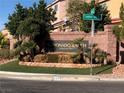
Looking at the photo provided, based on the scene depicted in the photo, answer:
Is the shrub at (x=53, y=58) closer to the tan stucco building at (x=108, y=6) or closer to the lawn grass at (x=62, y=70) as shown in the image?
the lawn grass at (x=62, y=70)

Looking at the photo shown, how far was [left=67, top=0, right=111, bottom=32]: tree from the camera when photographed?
45781 mm

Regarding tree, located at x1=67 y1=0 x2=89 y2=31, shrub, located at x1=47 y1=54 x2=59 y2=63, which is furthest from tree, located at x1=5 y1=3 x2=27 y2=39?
shrub, located at x1=47 y1=54 x2=59 y2=63

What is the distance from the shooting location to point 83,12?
161ft

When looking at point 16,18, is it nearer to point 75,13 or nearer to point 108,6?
point 75,13

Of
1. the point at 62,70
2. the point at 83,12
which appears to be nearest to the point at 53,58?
the point at 62,70

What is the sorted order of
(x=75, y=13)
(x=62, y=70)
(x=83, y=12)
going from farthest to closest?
(x=75, y=13) → (x=83, y=12) → (x=62, y=70)

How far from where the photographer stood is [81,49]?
3881 cm

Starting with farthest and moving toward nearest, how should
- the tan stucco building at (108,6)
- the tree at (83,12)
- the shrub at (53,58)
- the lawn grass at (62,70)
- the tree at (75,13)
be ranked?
the tan stucco building at (108,6)
the tree at (75,13)
the tree at (83,12)
the shrub at (53,58)
the lawn grass at (62,70)

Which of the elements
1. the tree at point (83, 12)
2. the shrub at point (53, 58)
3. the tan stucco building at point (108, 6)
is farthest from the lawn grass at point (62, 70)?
the tan stucco building at point (108, 6)

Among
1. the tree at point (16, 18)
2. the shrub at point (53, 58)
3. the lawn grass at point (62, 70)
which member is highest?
the tree at point (16, 18)

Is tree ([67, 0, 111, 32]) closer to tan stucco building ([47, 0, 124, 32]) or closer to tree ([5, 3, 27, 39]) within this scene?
tan stucco building ([47, 0, 124, 32])

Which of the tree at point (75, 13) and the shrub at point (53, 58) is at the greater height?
the tree at point (75, 13)

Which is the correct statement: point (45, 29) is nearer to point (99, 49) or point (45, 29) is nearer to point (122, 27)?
point (99, 49)

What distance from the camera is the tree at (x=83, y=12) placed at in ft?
150
